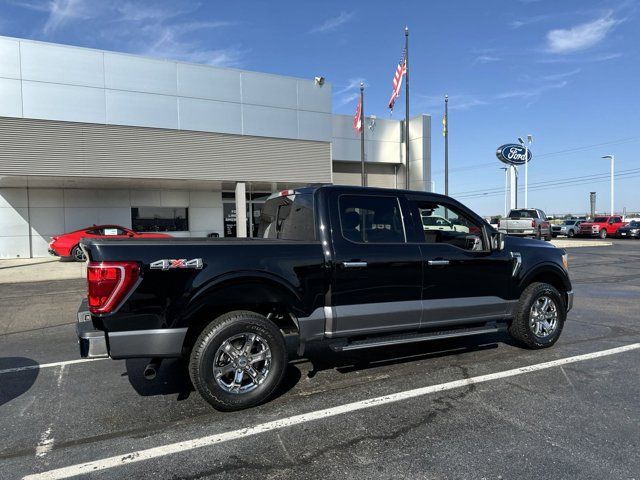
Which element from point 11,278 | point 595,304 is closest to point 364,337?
point 595,304

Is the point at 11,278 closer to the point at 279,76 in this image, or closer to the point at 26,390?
the point at 26,390

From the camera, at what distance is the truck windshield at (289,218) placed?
4602mm

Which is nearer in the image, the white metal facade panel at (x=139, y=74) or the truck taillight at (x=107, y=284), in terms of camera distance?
the truck taillight at (x=107, y=284)

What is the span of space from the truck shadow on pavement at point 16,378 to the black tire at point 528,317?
17.7 ft

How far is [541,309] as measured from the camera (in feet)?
18.5

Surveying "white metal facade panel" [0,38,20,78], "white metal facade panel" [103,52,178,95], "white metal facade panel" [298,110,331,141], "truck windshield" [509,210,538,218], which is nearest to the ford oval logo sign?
"truck windshield" [509,210,538,218]

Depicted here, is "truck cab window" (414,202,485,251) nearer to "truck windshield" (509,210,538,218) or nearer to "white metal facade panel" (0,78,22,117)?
"white metal facade panel" (0,78,22,117)

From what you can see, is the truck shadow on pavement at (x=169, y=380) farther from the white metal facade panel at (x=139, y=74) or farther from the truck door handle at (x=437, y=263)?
the white metal facade panel at (x=139, y=74)

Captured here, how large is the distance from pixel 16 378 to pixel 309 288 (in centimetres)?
336

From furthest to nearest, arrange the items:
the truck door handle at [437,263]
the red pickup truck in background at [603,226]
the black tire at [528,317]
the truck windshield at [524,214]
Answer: the red pickup truck in background at [603,226]
the truck windshield at [524,214]
the black tire at [528,317]
the truck door handle at [437,263]

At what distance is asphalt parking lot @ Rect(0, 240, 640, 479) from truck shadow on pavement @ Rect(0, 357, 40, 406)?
0.06 ft

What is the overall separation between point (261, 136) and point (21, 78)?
9.39 m

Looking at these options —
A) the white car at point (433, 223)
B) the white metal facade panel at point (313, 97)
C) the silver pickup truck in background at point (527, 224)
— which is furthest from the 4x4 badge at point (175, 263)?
the silver pickup truck in background at point (527, 224)

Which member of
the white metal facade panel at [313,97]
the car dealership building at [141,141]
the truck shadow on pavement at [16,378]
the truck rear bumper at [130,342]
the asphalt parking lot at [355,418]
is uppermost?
the white metal facade panel at [313,97]
